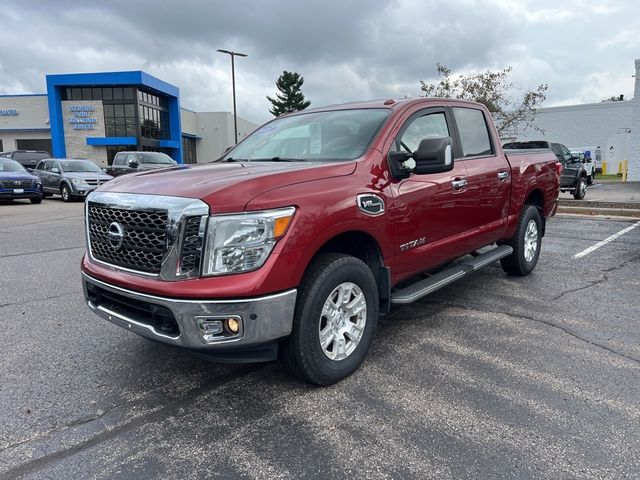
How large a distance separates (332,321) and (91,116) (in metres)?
47.0

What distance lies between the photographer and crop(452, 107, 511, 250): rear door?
4695 mm

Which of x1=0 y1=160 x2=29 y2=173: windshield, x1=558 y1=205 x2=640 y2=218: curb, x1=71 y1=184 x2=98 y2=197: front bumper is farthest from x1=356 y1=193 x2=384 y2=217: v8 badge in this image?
x1=0 y1=160 x2=29 y2=173: windshield

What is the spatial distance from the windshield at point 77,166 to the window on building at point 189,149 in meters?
36.8

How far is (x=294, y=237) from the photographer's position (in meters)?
2.85

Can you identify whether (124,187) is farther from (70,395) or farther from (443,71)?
(443,71)

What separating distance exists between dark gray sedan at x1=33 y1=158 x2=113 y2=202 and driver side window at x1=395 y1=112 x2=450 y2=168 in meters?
16.3

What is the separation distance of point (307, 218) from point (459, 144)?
2.43 metres

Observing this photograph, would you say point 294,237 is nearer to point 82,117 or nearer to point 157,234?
point 157,234

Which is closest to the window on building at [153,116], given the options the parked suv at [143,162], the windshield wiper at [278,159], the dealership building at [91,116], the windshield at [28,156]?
the dealership building at [91,116]

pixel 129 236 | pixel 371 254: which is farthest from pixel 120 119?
pixel 371 254

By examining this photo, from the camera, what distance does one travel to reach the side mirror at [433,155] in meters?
3.56

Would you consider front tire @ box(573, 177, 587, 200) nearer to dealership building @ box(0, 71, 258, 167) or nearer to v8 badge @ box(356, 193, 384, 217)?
v8 badge @ box(356, 193, 384, 217)

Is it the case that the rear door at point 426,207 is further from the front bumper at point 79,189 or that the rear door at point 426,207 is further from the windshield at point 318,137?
the front bumper at point 79,189

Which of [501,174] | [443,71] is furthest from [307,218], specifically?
[443,71]
